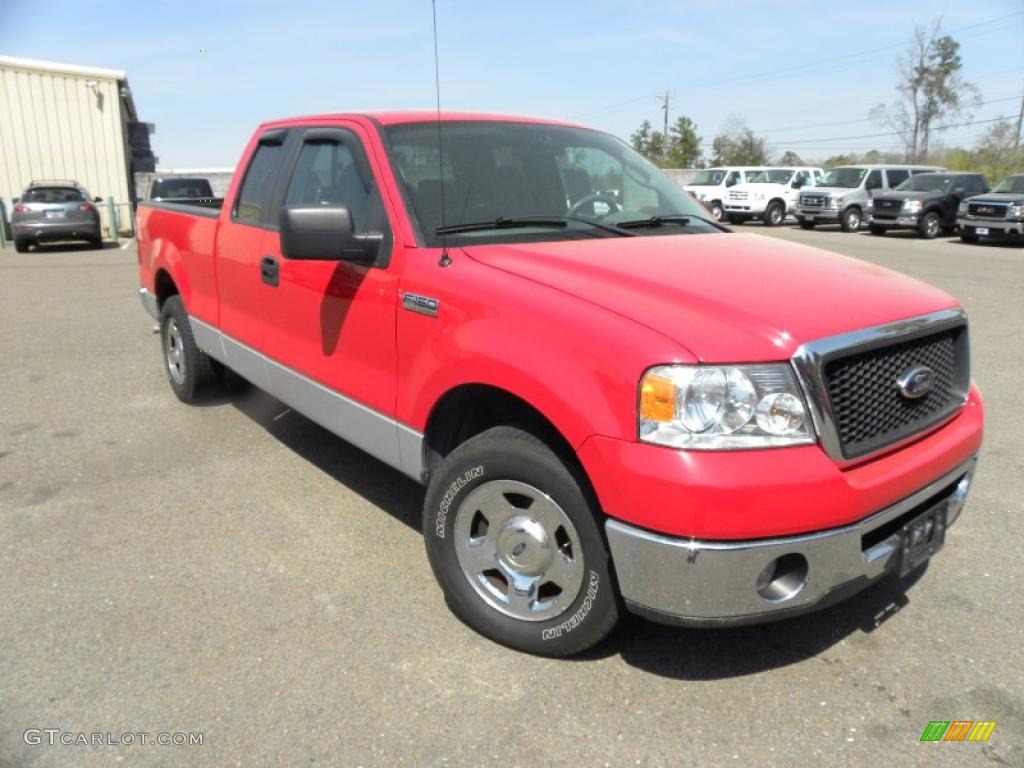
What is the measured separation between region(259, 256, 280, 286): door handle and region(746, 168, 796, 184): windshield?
88.7 feet

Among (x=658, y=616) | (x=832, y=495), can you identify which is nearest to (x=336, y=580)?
(x=658, y=616)

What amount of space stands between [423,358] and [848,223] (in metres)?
25.0

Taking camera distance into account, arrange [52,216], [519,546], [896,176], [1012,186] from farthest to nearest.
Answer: [896,176]
[1012,186]
[52,216]
[519,546]

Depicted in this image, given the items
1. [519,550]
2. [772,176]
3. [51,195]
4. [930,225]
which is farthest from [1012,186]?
[51,195]

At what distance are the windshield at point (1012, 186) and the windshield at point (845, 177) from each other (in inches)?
183

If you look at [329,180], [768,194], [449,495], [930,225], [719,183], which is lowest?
[449,495]

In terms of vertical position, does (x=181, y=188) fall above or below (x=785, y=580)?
above

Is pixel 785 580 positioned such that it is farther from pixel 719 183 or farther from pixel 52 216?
pixel 719 183

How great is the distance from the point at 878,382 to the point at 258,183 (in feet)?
11.1

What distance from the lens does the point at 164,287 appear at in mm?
5840

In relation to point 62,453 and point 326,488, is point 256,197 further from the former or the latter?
point 62,453

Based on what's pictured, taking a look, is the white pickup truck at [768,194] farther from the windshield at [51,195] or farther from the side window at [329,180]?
the side window at [329,180]

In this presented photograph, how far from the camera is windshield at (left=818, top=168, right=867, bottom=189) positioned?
25.3 m

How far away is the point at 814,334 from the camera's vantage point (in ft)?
7.75
